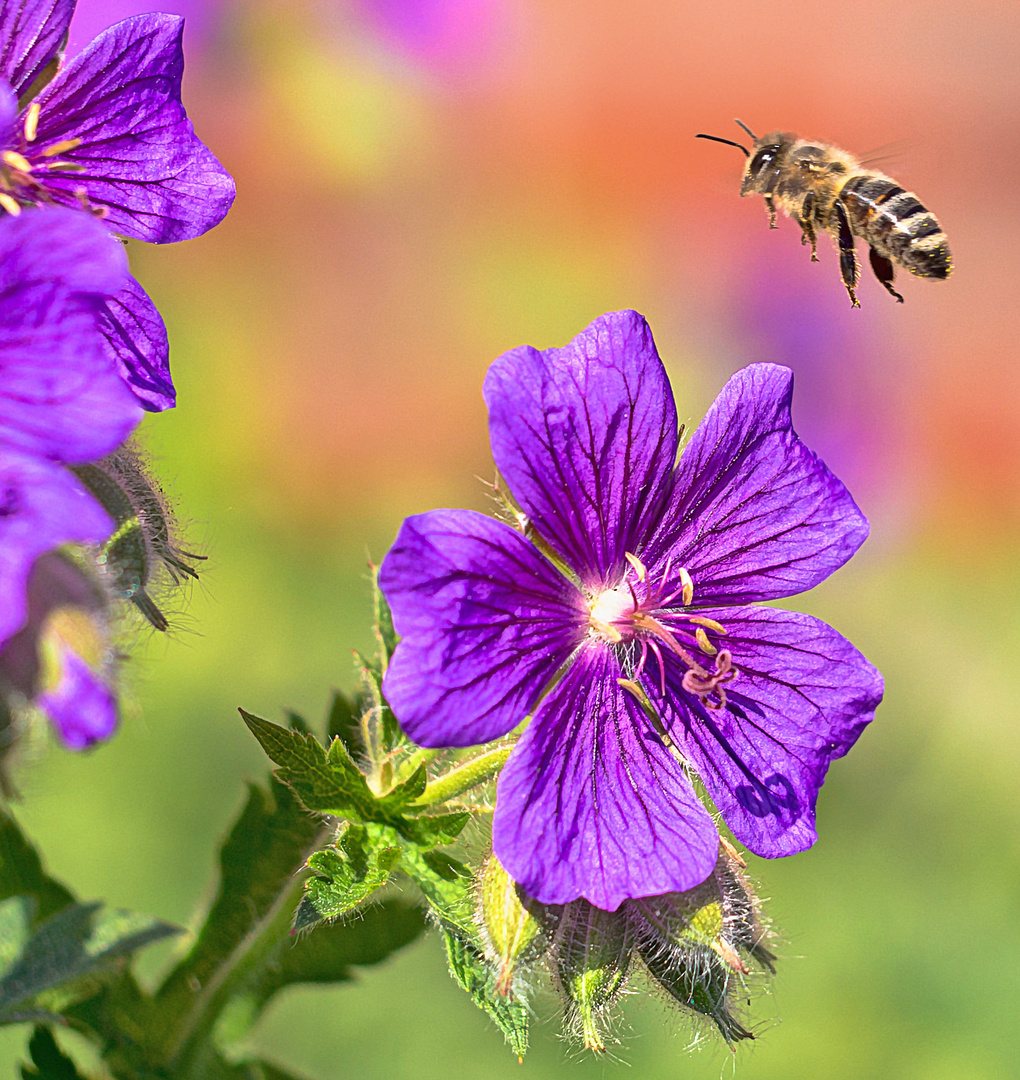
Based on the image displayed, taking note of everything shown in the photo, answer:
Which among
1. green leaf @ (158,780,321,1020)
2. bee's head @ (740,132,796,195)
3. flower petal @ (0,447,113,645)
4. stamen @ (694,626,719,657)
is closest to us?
flower petal @ (0,447,113,645)

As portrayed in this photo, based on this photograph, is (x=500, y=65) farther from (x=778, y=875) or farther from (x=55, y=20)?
(x=55, y=20)

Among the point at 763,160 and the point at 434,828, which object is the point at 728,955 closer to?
the point at 434,828

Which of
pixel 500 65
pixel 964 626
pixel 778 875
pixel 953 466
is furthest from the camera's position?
pixel 500 65

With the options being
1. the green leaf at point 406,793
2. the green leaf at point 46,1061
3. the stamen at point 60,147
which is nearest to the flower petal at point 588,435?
the green leaf at point 406,793

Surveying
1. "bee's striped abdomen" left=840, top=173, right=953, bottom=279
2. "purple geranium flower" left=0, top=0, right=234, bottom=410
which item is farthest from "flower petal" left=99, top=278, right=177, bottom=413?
"bee's striped abdomen" left=840, top=173, right=953, bottom=279

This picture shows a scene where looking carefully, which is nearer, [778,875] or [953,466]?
[778,875]

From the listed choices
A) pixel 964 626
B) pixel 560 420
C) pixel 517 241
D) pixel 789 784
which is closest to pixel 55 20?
pixel 560 420

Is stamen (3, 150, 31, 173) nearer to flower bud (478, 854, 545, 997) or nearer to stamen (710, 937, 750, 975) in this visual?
flower bud (478, 854, 545, 997)

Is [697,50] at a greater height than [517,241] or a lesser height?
greater
